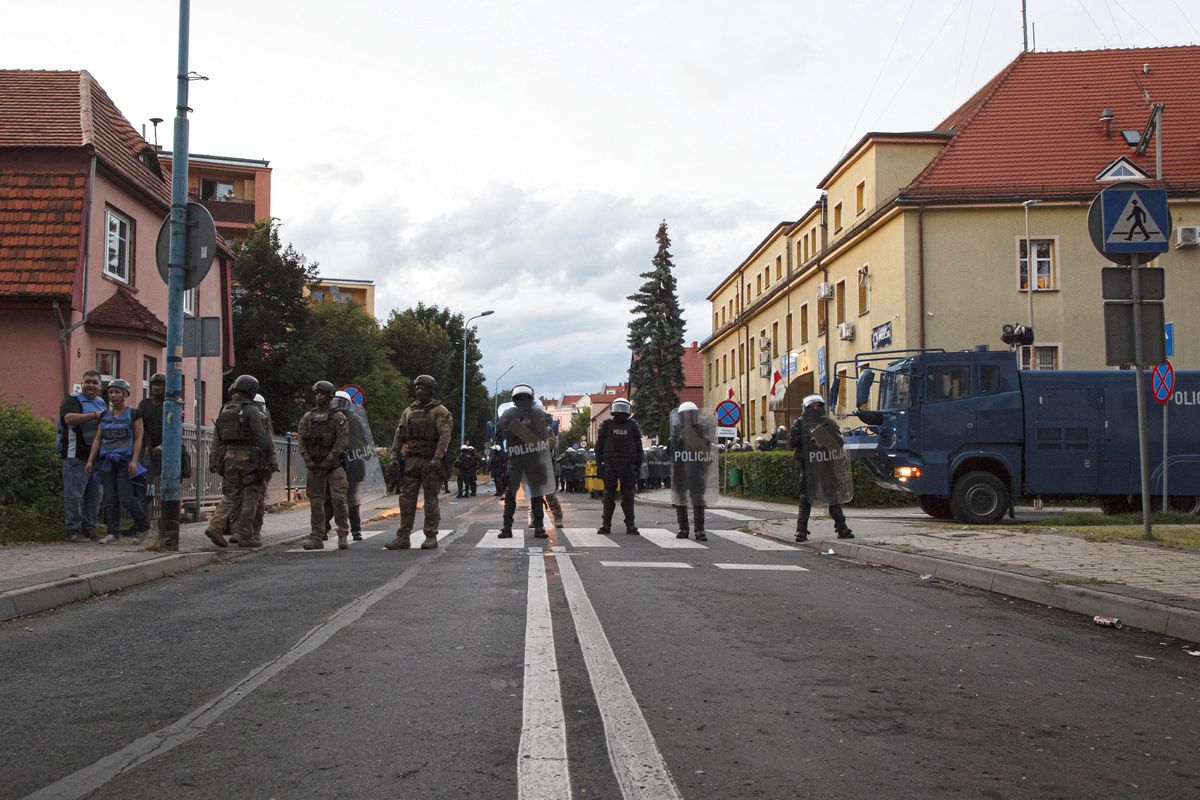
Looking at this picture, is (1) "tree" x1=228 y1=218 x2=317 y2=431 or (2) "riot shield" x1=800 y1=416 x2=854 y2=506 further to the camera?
(1) "tree" x1=228 y1=218 x2=317 y2=431

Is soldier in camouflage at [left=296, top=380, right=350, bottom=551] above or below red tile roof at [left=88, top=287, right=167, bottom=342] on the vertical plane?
below

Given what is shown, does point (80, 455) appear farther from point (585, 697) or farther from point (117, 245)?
point (117, 245)

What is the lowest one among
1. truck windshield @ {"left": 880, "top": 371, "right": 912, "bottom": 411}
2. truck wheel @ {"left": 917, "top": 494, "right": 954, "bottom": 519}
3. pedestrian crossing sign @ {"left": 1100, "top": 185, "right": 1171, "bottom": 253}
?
truck wheel @ {"left": 917, "top": 494, "right": 954, "bottom": 519}

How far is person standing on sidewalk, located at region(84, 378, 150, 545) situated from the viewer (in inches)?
468

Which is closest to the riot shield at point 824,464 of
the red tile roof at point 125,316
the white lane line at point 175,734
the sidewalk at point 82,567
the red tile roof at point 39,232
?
the sidewalk at point 82,567

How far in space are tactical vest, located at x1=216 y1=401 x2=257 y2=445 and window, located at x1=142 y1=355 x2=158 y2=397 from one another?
12276mm

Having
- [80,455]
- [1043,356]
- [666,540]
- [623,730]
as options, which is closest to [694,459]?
[666,540]

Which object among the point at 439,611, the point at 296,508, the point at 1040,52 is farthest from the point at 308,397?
the point at 439,611

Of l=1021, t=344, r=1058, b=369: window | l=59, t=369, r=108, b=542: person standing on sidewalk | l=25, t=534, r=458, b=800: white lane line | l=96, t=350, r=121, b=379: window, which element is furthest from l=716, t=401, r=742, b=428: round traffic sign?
l=25, t=534, r=458, b=800: white lane line

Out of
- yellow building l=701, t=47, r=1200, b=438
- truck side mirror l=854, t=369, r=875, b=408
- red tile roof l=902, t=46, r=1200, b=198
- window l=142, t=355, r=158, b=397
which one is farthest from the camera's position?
red tile roof l=902, t=46, r=1200, b=198

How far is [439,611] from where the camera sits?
715 centimetres

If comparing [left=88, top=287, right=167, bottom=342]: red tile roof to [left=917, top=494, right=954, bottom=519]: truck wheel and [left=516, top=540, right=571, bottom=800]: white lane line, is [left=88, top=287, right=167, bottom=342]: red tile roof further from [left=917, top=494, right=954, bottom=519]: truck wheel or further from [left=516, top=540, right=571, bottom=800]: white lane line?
[left=516, top=540, right=571, bottom=800]: white lane line

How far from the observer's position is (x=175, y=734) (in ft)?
13.4

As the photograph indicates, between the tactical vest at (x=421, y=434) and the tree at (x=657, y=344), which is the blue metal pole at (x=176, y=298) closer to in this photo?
the tactical vest at (x=421, y=434)
